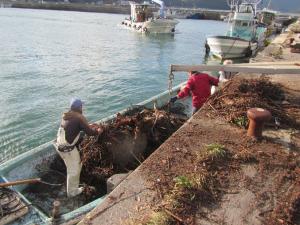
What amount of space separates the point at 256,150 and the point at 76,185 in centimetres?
314

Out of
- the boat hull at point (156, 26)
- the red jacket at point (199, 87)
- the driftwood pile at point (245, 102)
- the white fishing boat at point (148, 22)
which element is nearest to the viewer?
the driftwood pile at point (245, 102)

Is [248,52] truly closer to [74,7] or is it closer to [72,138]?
[72,138]

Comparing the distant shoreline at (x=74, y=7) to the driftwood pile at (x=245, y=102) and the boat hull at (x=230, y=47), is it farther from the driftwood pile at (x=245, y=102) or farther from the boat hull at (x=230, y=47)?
the driftwood pile at (x=245, y=102)

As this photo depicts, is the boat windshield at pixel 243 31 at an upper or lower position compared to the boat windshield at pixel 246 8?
lower

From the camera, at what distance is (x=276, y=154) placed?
17.1 ft

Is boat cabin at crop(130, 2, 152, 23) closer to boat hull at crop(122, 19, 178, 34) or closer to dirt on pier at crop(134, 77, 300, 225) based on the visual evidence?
boat hull at crop(122, 19, 178, 34)

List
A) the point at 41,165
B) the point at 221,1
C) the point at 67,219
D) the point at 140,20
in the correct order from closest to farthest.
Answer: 1. the point at 67,219
2. the point at 41,165
3. the point at 140,20
4. the point at 221,1

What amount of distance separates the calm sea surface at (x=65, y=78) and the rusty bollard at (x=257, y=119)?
6.50 meters

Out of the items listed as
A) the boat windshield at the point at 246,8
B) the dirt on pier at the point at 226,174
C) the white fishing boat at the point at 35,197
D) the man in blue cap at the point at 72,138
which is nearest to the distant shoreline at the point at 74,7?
the boat windshield at the point at 246,8

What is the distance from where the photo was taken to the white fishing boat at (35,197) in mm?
5199

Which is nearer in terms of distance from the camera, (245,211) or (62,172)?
(245,211)

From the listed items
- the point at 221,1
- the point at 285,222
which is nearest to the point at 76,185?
the point at 285,222

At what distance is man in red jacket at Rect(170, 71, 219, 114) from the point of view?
8008 mm

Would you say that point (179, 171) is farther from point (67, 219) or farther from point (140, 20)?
point (140, 20)
